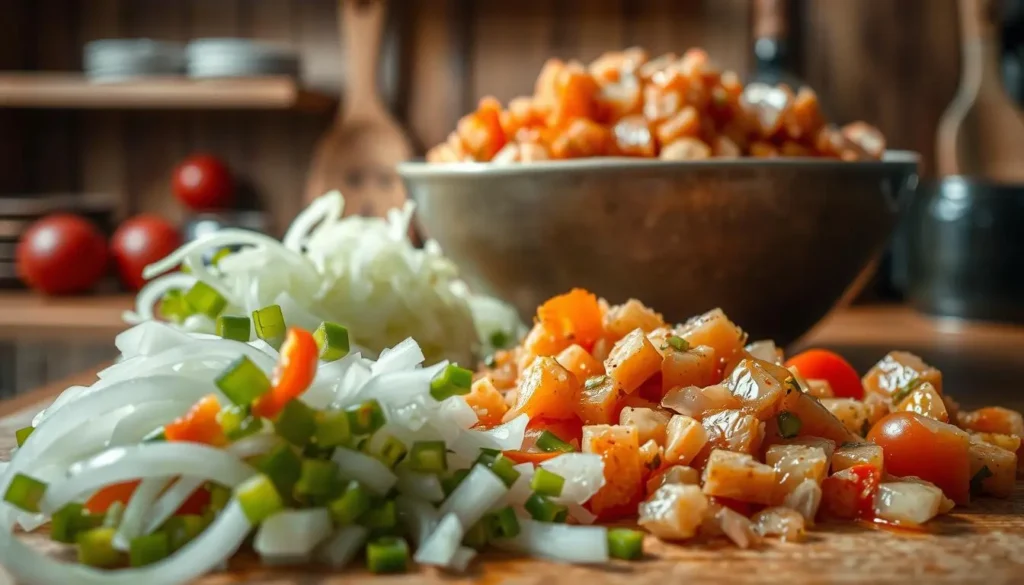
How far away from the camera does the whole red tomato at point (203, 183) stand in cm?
315

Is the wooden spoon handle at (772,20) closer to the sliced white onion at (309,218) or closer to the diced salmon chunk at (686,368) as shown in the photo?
the sliced white onion at (309,218)

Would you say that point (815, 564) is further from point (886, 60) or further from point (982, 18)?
point (886, 60)

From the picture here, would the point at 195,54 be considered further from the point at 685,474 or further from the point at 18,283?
the point at 685,474

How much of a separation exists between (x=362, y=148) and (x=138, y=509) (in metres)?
2.45

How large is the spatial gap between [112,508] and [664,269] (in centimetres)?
85

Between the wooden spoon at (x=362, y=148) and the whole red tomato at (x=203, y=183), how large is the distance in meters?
0.27

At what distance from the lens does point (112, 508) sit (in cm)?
78

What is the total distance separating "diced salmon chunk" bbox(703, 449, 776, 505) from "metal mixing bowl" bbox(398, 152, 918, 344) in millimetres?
580

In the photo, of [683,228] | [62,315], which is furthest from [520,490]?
[62,315]

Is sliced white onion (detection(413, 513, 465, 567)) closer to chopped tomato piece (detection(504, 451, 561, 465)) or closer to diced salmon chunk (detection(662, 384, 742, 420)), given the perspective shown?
chopped tomato piece (detection(504, 451, 561, 465))

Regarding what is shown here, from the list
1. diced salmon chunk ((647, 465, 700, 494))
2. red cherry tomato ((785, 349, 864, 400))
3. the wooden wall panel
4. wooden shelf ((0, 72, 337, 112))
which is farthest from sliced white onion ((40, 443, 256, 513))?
→ the wooden wall panel

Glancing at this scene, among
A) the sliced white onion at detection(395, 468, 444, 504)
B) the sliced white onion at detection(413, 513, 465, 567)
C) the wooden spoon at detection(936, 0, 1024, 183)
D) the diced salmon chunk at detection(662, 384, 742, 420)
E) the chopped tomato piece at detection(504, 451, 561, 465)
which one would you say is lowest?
the sliced white onion at detection(413, 513, 465, 567)

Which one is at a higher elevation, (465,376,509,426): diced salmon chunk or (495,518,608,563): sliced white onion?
(465,376,509,426): diced salmon chunk

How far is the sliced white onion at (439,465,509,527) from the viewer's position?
2.63ft
